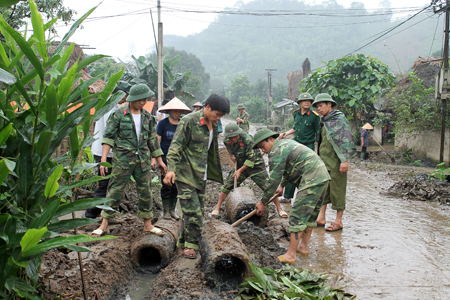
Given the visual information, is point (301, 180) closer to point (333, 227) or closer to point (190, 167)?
point (190, 167)

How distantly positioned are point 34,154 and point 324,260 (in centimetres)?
352

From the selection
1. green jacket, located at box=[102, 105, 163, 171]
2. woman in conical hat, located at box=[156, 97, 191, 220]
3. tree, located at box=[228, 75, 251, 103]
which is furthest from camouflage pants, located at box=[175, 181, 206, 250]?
tree, located at box=[228, 75, 251, 103]

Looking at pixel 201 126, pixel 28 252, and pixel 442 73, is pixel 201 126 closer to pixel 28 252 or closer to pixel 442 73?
pixel 28 252

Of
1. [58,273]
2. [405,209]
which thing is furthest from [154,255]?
[405,209]

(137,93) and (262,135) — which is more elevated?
(137,93)

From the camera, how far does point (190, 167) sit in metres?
4.05

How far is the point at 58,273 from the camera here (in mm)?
3244

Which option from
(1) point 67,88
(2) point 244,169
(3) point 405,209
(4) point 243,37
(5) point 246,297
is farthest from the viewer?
(4) point 243,37

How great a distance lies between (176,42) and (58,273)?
491ft

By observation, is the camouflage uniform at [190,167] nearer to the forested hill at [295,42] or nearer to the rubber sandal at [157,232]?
the rubber sandal at [157,232]

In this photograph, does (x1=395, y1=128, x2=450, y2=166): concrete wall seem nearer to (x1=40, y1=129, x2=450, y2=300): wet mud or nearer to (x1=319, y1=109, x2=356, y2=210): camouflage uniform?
(x1=40, y1=129, x2=450, y2=300): wet mud

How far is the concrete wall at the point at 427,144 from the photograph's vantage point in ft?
39.4

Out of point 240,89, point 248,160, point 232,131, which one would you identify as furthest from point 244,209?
point 240,89

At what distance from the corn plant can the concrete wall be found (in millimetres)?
12986
